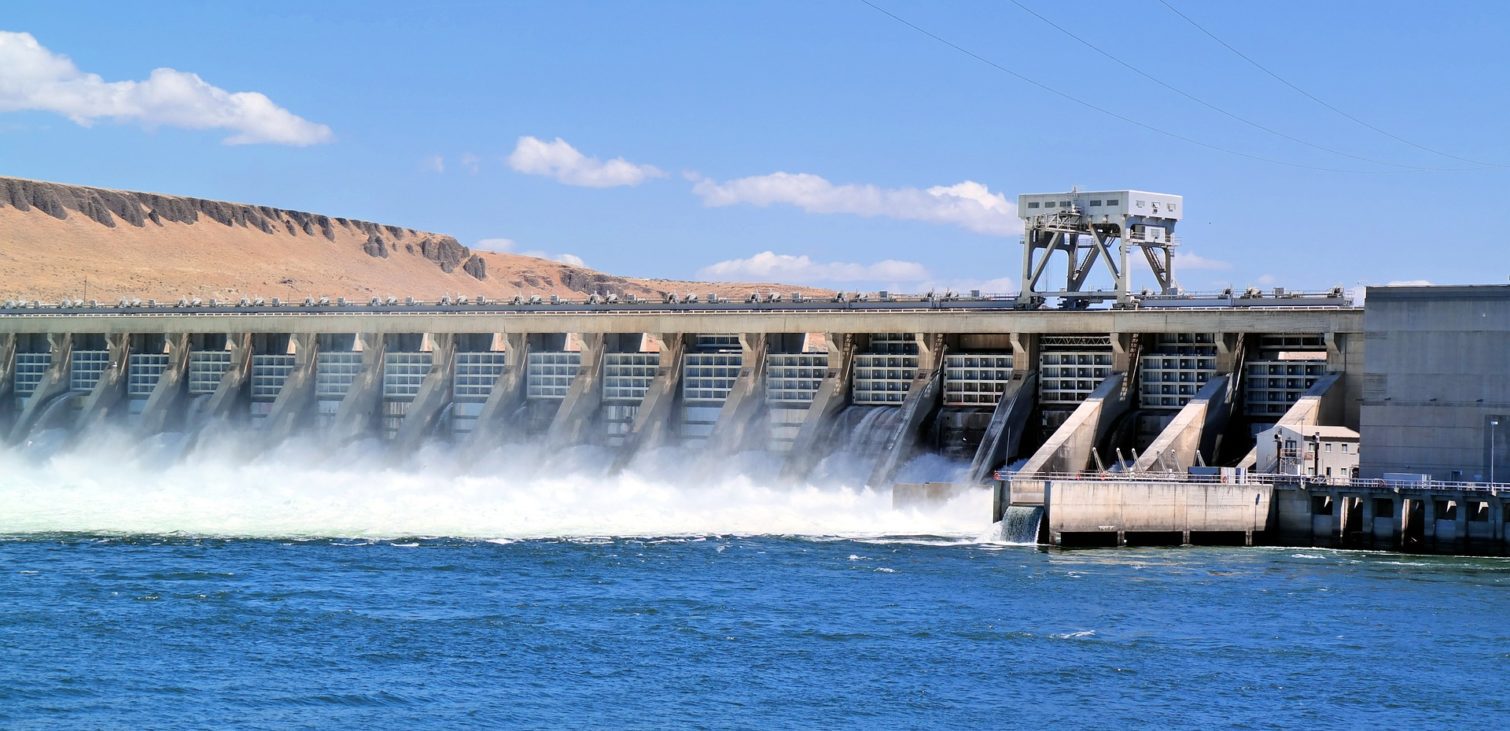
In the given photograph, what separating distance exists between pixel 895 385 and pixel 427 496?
17017 millimetres

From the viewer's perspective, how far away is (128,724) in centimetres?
3228

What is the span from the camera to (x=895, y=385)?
68.4 m

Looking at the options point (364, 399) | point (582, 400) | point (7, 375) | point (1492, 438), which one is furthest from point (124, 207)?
point (1492, 438)

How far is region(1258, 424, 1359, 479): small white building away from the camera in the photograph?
5416 centimetres

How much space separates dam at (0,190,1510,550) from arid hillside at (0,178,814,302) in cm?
6541

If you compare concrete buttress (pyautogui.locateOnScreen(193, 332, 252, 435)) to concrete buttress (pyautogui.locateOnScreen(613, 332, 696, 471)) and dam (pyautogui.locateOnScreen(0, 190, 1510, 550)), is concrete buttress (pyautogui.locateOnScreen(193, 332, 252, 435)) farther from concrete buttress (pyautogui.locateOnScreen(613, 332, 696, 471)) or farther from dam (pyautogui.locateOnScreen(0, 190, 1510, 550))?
concrete buttress (pyautogui.locateOnScreen(613, 332, 696, 471))

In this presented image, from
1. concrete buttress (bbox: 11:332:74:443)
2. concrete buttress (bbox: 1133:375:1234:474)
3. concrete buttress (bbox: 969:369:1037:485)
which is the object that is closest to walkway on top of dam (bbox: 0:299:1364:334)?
concrete buttress (bbox: 11:332:74:443)

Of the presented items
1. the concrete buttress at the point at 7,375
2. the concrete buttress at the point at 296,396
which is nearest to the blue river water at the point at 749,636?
the concrete buttress at the point at 296,396

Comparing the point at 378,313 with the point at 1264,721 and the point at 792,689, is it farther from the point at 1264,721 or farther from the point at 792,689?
the point at 1264,721

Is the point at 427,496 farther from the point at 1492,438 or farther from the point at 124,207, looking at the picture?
the point at 124,207

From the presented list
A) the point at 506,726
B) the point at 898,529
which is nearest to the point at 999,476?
the point at 898,529

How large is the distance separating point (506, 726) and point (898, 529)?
2522 cm

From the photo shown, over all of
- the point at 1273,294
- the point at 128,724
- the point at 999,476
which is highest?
the point at 1273,294

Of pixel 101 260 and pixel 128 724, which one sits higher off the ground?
pixel 101 260
